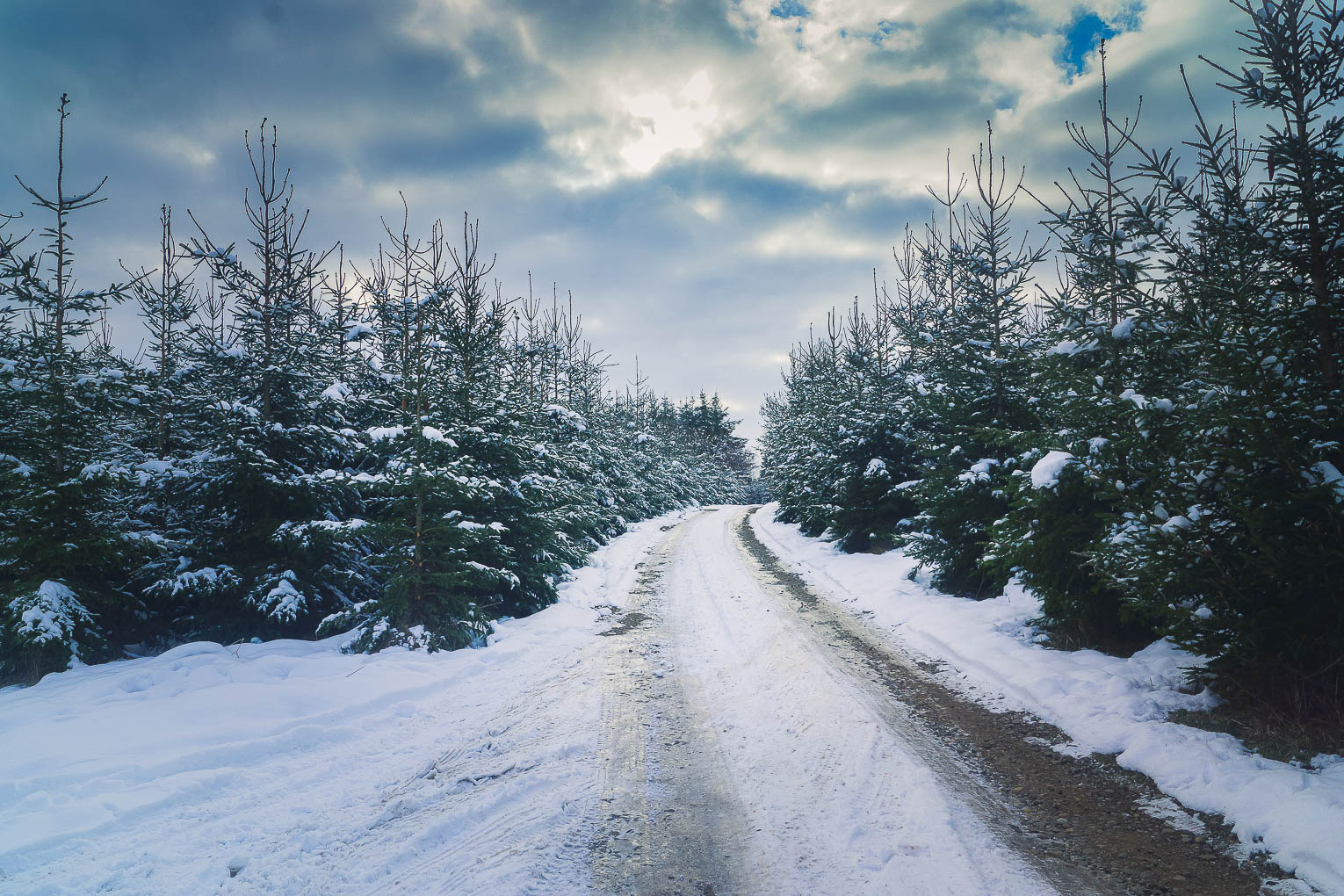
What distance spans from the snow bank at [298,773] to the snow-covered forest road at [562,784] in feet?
0.07

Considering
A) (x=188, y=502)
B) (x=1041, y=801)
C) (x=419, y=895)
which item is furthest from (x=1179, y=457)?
(x=188, y=502)

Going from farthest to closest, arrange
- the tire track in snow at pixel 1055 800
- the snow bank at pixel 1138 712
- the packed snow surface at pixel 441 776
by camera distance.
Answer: the packed snow surface at pixel 441 776, the snow bank at pixel 1138 712, the tire track in snow at pixel 1055 800

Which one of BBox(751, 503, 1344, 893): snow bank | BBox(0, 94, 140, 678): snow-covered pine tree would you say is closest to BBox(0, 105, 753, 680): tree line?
BBox(0, 94, 140, 678): snow-covered pine tree

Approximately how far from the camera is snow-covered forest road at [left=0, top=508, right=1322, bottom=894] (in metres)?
3.30

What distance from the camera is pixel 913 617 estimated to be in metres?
8.91

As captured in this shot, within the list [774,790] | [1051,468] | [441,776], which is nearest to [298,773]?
[441,776]

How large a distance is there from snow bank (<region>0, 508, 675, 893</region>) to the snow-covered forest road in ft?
0.07

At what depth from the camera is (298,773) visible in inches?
182

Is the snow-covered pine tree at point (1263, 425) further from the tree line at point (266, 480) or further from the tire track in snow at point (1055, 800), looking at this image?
the tree line at point (266, 480)

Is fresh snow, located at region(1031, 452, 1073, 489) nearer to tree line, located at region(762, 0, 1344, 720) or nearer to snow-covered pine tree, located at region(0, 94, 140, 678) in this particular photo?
tree line, located at region(762, 0, 1344, 720)

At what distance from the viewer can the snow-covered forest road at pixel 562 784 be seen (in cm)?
330

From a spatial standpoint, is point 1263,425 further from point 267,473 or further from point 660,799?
point 267,473

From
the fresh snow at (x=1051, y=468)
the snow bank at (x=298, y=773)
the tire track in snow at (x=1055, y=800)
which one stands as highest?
the fresh snow at (x=1051, y=468)

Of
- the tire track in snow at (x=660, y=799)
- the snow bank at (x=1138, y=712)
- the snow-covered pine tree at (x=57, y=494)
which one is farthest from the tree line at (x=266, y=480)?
the snow bank at (x=1138, y=712)
